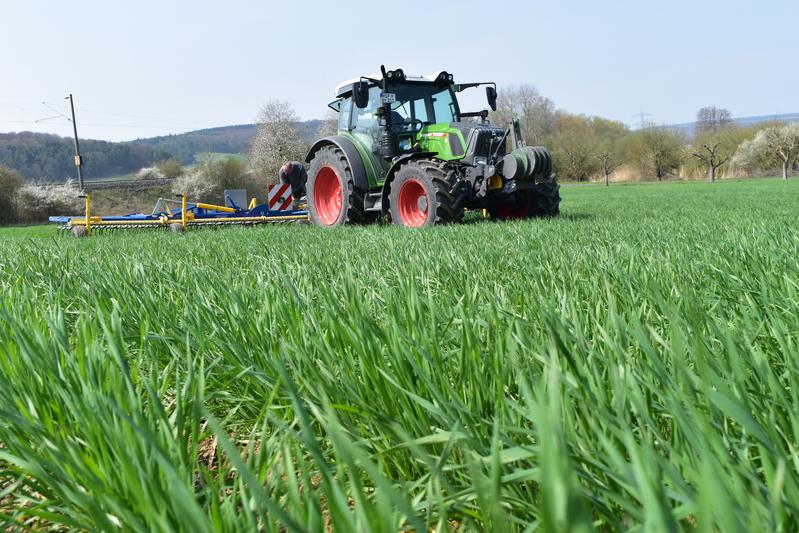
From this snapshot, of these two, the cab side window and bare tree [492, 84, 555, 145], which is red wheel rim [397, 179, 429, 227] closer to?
the cab side window

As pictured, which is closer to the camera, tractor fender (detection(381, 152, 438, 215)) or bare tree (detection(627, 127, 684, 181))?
tractor fender (detection(381, 152, 438, 215))

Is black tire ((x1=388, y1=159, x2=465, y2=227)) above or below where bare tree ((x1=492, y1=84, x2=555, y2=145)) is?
below

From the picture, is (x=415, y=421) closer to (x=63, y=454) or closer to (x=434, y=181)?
(x=63, y=454)

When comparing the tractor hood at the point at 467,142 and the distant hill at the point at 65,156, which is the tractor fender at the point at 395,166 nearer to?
the tractor hood at the point at 467,142

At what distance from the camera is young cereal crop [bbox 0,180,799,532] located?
46 centimetres

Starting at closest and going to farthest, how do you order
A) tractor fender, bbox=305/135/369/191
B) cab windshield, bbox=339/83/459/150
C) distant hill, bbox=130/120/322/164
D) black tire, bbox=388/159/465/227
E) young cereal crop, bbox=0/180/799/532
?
young cereal crop, bbox=0/180/799/532 < black tire, bbox=388/159/465/227 < cab windshield, bbox=339/83/459/150 < tractor fender, bbox=305/135/369/191 < distant hill, bbox=130/120/322/164

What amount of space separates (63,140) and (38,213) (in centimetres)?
7577

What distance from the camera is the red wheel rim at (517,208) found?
785 centimetres

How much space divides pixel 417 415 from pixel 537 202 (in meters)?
7.01

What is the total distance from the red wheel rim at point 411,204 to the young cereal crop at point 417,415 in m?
5.38

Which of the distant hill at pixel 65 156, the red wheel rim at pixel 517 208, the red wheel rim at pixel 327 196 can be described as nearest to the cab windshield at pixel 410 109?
the red wheel rim at pixel 327 196

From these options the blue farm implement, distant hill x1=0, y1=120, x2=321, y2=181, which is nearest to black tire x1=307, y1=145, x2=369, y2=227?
the blue farm implement

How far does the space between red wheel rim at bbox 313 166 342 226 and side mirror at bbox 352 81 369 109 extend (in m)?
1.90

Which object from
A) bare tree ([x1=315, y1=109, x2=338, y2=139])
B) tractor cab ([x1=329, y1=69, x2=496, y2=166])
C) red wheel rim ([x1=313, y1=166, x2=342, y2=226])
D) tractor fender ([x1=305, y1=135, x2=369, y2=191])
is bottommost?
red wheel rim ([x1=313, y1=166, x2=342, y2=226])
